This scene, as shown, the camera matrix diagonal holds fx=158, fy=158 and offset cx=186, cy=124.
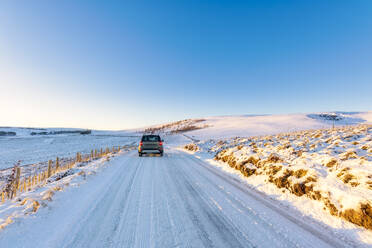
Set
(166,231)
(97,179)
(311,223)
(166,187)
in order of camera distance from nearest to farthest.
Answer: (166,231)
(311,223)
(166,187)
(97,179)

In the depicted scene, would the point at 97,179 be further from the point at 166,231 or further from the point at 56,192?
the point at 166,231

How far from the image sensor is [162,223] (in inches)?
118

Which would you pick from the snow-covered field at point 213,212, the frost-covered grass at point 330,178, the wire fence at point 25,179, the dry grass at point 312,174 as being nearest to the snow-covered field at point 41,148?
the wire fence at point 25,179

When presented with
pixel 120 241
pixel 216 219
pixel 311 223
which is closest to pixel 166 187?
pixel 216 219

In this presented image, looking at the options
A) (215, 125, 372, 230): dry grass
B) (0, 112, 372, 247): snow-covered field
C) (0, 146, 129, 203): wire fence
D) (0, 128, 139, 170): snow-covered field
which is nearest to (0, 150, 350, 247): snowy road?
(0, 112, 372, 247): snow-covered field

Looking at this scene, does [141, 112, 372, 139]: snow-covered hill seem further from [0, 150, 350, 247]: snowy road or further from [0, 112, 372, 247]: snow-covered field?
[0, 150, 350, 247]: snowy road

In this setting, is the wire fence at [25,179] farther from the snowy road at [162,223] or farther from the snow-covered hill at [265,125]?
the snow-covered hill at [265,125]

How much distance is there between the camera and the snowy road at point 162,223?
250cm

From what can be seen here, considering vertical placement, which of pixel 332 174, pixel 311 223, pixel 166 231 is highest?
pixel 332 174

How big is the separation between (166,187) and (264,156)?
473 cm

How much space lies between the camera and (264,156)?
719cm

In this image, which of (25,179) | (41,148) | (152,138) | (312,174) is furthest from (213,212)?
(41,148)

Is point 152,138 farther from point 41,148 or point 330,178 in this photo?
point 41,148

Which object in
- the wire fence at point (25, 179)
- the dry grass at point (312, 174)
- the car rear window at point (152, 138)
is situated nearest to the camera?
the dry grass at point (312, 174)
